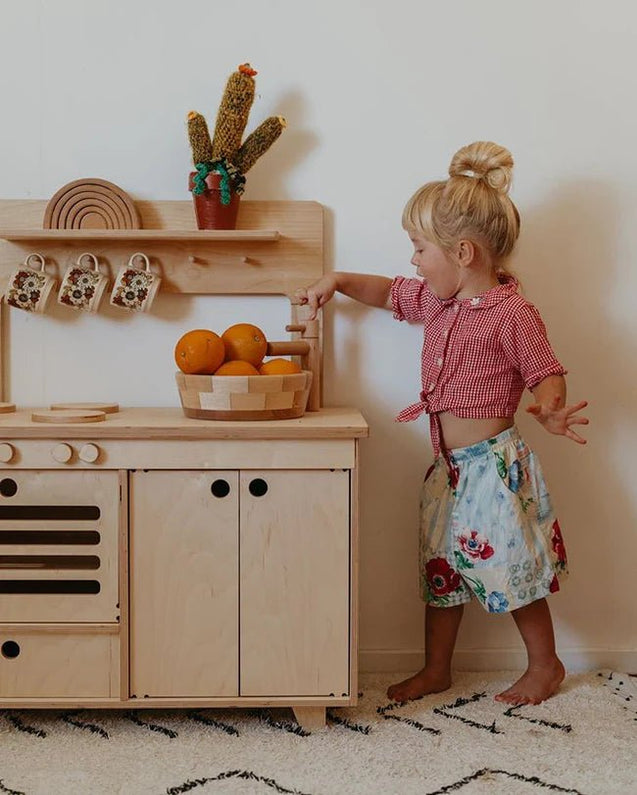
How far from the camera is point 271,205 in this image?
202cm

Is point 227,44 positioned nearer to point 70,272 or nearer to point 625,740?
point 70,272

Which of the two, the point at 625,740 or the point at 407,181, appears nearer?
the point at 625,740

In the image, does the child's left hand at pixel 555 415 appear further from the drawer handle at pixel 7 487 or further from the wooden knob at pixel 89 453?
the drawer handle at pixel 7 487

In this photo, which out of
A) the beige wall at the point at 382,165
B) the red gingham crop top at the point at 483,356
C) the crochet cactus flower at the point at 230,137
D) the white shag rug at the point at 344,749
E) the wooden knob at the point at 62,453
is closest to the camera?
the white shag rug at the point at 344,749

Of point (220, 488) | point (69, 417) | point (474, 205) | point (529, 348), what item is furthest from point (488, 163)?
point (69, 417)

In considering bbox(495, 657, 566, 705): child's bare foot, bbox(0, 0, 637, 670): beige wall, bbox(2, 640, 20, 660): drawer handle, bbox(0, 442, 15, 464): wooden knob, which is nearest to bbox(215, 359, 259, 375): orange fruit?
bbox(0, 0, 637, 670): beige wall

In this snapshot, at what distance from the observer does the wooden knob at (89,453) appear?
1.67 meters

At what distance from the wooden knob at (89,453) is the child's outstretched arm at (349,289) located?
562 millimetres

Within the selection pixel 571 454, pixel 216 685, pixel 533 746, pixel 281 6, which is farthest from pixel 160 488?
pixel 281 6

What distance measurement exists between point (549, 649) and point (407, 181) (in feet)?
3.50

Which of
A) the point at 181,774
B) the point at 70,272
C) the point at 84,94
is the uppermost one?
the point at 84,94

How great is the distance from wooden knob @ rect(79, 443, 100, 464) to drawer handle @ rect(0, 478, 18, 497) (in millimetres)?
145

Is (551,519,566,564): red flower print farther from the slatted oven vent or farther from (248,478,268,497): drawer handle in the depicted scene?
the slatted oven vent

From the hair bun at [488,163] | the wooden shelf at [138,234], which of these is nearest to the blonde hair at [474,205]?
the hair bun at [488,163]
